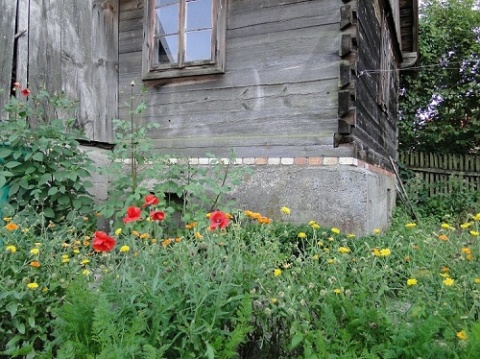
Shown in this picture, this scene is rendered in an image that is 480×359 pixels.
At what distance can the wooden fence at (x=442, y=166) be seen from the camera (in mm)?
10734

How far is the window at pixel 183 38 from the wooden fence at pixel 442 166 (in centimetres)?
745

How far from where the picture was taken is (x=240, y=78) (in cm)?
469

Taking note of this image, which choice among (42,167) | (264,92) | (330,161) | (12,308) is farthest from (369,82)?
(12,308)

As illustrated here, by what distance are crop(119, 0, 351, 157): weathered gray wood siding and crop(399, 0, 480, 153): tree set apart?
9.13m

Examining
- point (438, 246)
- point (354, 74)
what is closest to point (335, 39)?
point (354, 74)

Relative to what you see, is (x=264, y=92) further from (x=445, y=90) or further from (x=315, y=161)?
(x=445, y=90)

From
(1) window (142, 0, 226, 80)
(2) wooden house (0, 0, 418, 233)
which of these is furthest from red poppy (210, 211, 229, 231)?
(1) window (142, 0, 226, 80)

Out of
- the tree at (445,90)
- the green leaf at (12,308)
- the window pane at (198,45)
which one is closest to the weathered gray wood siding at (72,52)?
the window pane at (198,45)

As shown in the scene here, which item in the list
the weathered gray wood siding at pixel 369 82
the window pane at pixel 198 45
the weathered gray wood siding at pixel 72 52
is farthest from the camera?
the window pane at pixel 198 45

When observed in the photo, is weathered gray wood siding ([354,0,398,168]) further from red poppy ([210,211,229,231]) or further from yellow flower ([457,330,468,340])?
yellow flower ([457,330,468,340])

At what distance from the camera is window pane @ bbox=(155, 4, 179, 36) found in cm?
504

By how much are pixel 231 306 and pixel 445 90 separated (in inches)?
520

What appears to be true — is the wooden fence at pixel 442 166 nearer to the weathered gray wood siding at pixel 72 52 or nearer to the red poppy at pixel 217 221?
the weathered gray wood siding at pixel 72 52

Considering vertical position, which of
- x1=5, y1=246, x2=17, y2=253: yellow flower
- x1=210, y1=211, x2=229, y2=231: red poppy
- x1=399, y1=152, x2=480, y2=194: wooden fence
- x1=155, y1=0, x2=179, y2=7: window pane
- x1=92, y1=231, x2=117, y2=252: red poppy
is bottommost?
x1=5, y1=246, x2=17, y2=253: yellow flower
